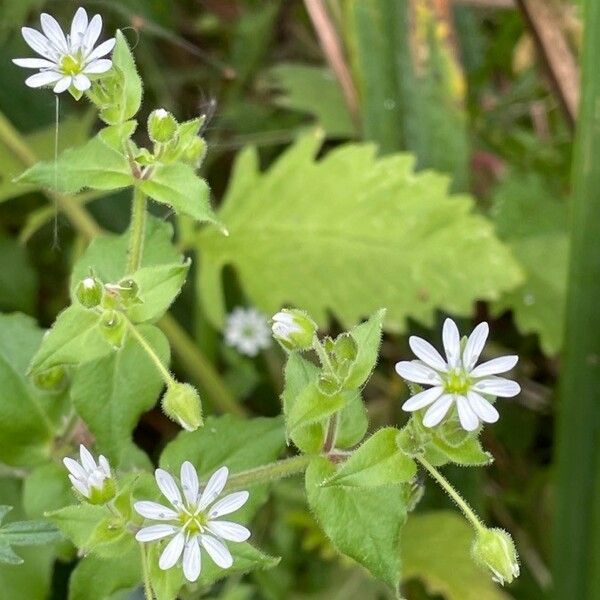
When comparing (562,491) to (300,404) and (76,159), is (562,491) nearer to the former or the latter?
(300,404)

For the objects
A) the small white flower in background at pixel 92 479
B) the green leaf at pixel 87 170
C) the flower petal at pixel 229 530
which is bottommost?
the flower petal at pixel 229 530

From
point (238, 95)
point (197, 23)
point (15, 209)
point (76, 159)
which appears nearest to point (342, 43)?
point (238, 95)

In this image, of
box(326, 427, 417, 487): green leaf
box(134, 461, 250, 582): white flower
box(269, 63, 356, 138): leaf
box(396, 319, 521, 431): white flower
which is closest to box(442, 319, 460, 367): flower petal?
box(396, 319, 521, 431): white flower

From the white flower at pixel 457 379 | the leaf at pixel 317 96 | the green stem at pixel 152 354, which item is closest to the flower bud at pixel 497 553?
the white flower at pixel 457 379

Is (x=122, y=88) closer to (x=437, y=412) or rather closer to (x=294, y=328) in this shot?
(x=294, y=328)

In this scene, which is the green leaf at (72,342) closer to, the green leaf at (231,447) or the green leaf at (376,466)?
the green leaf at (231,447)

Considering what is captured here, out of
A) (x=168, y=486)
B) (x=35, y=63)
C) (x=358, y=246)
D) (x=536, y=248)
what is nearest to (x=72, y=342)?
(x=168, y=486)

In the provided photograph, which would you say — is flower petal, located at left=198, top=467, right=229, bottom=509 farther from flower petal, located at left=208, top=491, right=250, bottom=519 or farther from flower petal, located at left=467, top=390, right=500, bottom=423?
flower petal, located at left=467, top=390, right=500, bottom=423
